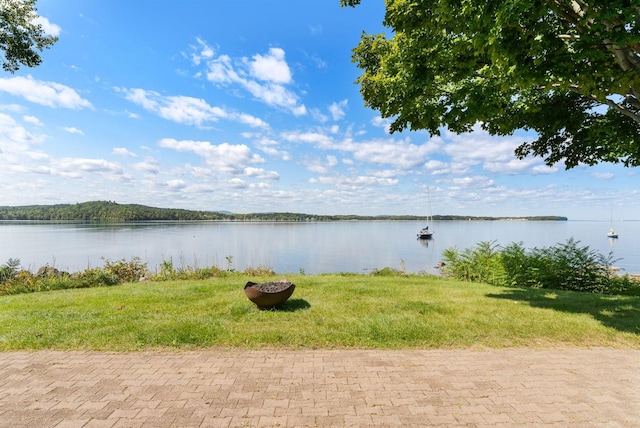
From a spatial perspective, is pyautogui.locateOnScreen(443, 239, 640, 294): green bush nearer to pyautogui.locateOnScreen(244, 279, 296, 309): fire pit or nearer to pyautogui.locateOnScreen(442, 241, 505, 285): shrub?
pyautogui.locateOnScreen(442, 241, 505, 285): shrub

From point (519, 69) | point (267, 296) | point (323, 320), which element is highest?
point (519, 69)

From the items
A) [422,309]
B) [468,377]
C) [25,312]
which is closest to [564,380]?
[468,377]

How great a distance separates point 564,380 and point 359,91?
9.65 meters

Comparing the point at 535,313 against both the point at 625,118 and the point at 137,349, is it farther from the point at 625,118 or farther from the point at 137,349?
the point at 137,349

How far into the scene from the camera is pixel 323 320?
6.51 m

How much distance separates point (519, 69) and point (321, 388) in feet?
17.6

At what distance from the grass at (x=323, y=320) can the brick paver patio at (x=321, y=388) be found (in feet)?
1.42

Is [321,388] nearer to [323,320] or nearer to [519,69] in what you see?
[323,320]

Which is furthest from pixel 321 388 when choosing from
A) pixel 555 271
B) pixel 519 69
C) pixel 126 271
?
pixel 126 271

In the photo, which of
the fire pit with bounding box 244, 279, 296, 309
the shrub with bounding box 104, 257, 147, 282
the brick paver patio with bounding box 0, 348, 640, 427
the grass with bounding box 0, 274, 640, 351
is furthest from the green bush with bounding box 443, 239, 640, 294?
the shrub with bounding box 104, 257, 147, 282

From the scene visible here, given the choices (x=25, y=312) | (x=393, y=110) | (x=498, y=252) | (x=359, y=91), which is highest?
(x=359, y=91)

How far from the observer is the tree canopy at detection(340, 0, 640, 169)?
4.46m

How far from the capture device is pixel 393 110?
756 cm

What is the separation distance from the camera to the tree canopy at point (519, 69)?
446cm
